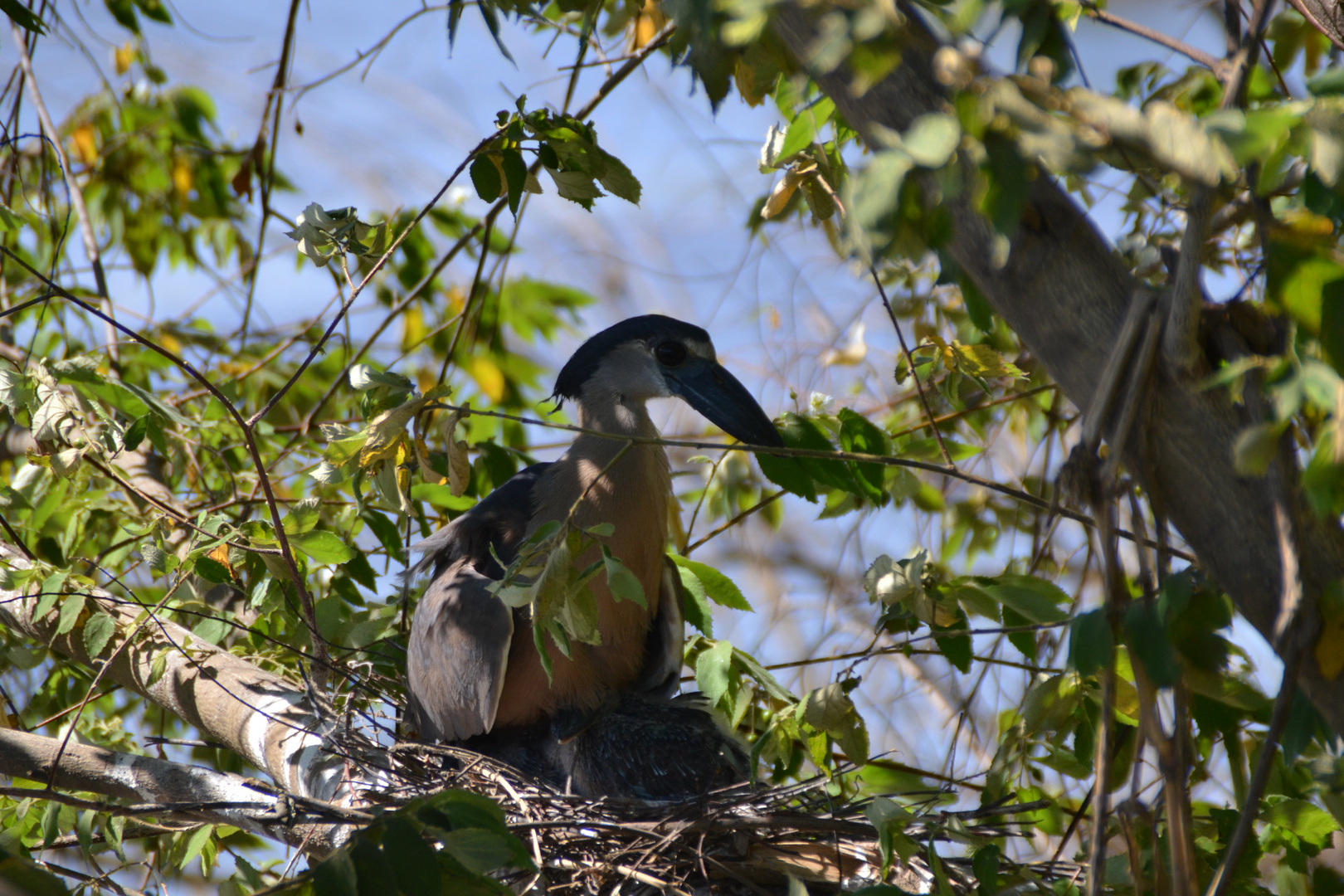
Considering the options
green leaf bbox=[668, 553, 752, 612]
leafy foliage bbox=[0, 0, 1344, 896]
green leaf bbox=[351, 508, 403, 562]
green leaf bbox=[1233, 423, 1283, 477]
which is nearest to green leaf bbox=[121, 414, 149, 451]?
leafy foliage bbox=[0, 0, 1344, 896]

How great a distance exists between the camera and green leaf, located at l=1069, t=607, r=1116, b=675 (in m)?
0.92

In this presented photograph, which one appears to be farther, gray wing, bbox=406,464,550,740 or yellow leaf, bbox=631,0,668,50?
yellow leaf, bbox=631,0,668,50

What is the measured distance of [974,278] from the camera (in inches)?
42.2

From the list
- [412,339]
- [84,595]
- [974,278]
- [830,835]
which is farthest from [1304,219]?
[412,339]

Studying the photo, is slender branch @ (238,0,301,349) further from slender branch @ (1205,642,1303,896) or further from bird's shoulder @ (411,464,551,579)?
slender branch @ (1205,642,1303,896)

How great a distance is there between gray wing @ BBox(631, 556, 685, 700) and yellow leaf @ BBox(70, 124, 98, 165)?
109 inches

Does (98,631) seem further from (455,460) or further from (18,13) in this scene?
(18,13)

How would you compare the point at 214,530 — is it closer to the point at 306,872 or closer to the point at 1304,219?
the point at 306,872

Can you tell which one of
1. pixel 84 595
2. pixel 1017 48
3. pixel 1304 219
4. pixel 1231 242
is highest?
pixel 1231 242

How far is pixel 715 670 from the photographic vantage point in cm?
194

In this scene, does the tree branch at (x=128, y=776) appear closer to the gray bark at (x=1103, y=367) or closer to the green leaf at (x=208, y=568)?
the green leaf at (x=208, y=568)

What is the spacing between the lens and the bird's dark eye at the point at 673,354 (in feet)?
9.05

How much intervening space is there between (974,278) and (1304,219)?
0.34m

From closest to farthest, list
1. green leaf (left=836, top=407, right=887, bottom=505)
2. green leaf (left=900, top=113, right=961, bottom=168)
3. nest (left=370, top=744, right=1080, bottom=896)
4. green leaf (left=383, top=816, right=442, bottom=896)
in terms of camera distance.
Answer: green leaf (left=900, top=113, right=961, bottom=168) → green leaf (left=383, top=816, right=442, bottom=896) → nest (left=370, top=744, right=1080, bottom=896) → green leaf (left=836, top=407, right=887, bottom=505)
